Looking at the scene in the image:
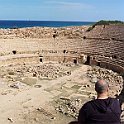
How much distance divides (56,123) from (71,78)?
31.0 feet

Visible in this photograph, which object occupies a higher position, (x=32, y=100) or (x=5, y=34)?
(x=5, y=34)

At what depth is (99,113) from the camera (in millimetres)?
4402

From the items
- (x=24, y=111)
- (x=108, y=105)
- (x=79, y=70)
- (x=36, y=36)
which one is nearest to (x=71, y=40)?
(x=36, y=36)

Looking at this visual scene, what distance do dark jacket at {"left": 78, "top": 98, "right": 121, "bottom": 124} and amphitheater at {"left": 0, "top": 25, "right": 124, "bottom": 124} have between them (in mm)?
10274

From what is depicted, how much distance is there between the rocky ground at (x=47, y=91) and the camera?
1514 centimetres

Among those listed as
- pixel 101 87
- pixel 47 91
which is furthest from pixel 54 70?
pixel 101 87

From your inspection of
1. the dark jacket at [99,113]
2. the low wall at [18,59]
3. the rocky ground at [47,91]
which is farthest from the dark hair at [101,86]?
the low wall at [18,59]

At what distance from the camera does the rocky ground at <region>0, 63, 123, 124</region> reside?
596 inches

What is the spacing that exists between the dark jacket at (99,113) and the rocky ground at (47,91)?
10.2 metres

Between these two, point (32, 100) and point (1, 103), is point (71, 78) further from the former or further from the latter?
point (1, 103)

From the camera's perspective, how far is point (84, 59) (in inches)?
1177

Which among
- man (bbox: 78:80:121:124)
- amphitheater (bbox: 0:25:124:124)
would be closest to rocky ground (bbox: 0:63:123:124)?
amphitheater (bbox: 0:25:124:124)

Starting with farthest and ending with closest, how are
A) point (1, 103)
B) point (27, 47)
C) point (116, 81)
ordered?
point (27, 47) < point (116, 81) < point (1, 103)

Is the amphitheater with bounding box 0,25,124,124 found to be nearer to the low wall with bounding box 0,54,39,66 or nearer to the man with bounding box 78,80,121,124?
the low wall with bounding box 0,54,39,66
